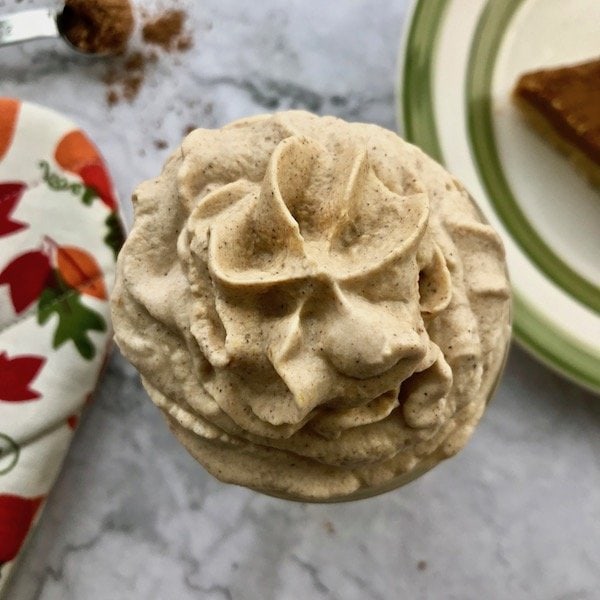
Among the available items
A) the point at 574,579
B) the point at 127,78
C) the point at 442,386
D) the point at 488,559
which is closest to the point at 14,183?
the point at 127,78

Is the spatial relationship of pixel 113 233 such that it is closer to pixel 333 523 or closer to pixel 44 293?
pixel 44 293

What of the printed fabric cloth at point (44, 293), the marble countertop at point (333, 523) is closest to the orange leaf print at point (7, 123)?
the printed fabric cloth at point (44, 293)

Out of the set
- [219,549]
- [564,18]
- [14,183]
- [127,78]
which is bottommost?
[219,549]

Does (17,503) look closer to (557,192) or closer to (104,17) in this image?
(104,17)

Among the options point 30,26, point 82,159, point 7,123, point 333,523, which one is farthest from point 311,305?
point 30,26

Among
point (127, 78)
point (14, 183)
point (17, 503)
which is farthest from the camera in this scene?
point (127, 78)

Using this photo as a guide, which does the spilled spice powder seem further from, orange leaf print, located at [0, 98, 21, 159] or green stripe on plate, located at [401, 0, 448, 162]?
green stripe on plate, located at [401, 0, 448, 162]
